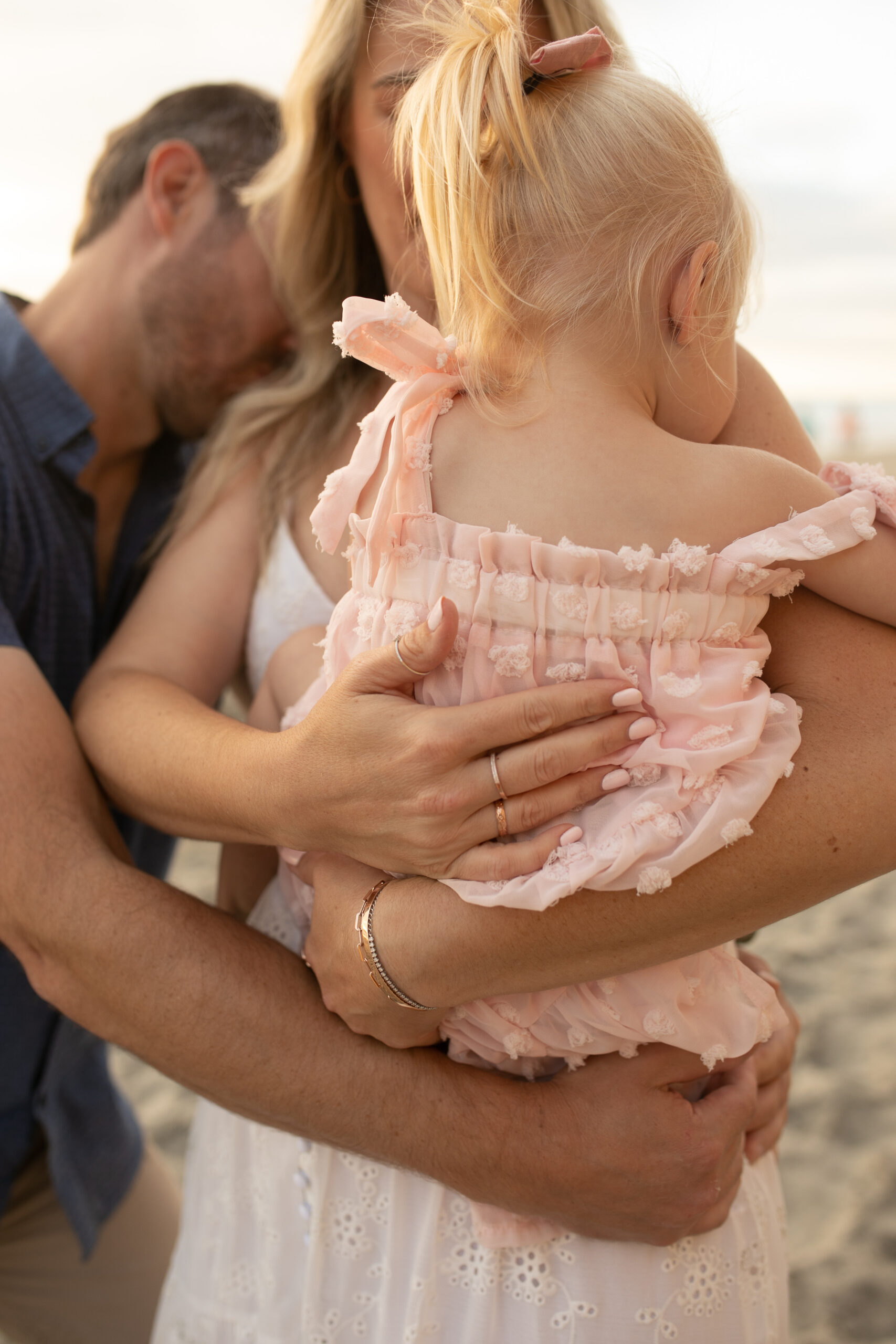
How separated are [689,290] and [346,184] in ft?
3.50

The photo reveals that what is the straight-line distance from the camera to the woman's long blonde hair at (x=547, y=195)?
113cm

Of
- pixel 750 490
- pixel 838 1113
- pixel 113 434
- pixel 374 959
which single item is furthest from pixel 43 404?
pixel 838 1113

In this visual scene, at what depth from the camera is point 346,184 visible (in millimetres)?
1966

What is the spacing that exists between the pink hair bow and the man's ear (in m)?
1.23

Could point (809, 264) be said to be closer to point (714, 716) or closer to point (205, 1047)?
point (714, 716)

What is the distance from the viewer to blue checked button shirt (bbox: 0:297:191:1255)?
73.3 inches

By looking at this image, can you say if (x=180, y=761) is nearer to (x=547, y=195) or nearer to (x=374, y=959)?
(x=374, y=959)

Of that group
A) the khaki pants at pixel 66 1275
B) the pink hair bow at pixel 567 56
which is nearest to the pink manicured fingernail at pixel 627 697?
the pink hair bow at pixel 567 56

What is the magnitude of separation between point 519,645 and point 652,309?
418mm

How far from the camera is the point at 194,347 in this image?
2186 millimetres

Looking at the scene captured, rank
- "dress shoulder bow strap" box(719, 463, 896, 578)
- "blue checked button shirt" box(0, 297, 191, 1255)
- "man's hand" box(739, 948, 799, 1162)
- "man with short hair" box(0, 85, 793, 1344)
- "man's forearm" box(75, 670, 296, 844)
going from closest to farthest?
1. "dress shoulder bow strap" box(719, 463, 896, 578)
2. "man with short hair" box(0, 85, 793, 1344)
3. "man's forearm" box(75, 670, 296, 844)
4. "man's hand" box(739, 948, 799, 1162)
5. "blue checked button shirt" box(0, 297, 191, 1255)

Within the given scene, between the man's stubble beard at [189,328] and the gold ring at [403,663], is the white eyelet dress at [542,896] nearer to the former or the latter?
the gold ring at [403,663]

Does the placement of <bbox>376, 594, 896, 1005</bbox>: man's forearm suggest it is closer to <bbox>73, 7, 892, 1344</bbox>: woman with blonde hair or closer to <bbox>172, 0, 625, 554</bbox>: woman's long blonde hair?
<bbox>73, 7, 892, 1344</bbox>: woman with blonde hair

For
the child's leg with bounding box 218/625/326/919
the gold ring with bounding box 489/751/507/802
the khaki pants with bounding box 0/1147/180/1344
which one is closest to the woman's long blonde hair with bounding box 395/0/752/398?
the gold ring with bounding box 489/751/507/802
